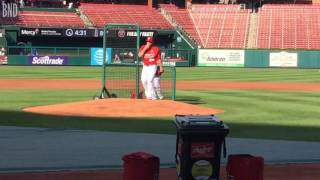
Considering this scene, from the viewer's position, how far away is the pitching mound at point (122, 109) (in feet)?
51.1

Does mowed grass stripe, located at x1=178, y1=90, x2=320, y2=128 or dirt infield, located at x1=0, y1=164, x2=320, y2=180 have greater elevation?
dirt infield, located at x1=0, y1=164, x2=320, y2=180

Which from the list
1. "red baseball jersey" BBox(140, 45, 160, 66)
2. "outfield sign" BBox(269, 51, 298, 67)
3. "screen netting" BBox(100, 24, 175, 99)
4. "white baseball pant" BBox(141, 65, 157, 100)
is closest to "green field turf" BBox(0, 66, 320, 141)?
"screen netting" BBox(100, 24, 175, 99)

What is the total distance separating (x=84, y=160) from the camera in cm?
898

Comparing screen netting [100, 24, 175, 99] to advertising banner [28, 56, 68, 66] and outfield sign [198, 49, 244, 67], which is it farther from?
outfield sign [198, 49, 244, 67]

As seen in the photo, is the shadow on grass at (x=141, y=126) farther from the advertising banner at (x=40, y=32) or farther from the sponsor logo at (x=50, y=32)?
the sponsor logo at (x=50, y=32)

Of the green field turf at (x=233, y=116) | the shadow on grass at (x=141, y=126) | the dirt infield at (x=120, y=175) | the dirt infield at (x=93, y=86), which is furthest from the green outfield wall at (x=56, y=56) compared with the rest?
the dirt infield at (x=120, y=175)

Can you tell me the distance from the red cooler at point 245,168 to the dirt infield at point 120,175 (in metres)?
1.25

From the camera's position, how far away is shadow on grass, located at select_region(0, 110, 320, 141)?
12.4 meters

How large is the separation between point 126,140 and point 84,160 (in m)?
2.19

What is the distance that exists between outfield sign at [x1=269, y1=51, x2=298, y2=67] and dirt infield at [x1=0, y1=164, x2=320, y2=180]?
50686 millimetres

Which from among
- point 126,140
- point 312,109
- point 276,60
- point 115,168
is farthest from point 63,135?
point 276,60

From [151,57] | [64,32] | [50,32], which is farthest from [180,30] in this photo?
[151,57]

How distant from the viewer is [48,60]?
176ft

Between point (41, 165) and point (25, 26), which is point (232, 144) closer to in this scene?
point (41, 165)
